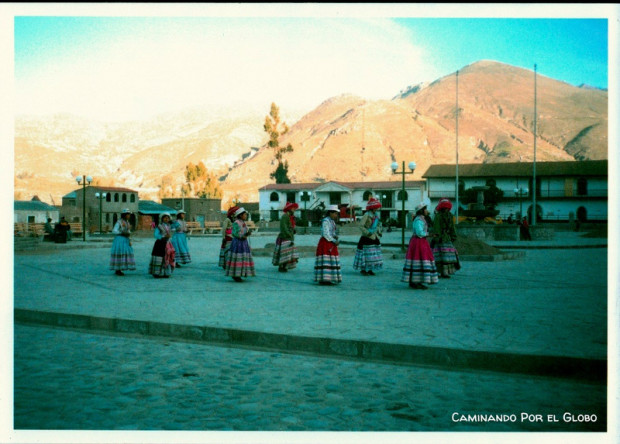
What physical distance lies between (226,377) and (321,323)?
6.38 ft

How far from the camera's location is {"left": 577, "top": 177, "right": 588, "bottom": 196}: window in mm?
56822

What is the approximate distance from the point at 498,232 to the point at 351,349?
22632mm

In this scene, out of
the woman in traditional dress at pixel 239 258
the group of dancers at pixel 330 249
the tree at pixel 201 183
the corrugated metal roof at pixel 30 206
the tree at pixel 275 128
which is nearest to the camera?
the group of dancers at pixel 330 249

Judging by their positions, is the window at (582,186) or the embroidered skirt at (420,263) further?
the window at (582,186)

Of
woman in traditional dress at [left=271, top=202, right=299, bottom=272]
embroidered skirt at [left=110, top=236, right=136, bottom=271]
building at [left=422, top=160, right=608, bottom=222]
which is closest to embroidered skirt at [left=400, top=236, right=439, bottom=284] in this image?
woman in traditional dress at [left=271, top=202, right=299, bottom=272]

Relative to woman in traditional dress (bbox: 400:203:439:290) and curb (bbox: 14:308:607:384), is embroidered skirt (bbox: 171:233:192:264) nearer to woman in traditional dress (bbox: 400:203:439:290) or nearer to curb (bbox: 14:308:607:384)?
woman in traditional dress (bbox: 400:203:439:290)

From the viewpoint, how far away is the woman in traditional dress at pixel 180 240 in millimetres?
14414

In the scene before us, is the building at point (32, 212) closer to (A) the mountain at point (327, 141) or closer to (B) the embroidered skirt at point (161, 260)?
(B) the embroidered skirt at point (161, 260)

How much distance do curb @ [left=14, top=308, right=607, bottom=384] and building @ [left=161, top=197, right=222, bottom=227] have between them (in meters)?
58.5

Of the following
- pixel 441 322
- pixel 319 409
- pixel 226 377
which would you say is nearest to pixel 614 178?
pixel 441 322

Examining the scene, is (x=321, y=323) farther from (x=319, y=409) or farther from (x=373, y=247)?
(x=373, y=247)

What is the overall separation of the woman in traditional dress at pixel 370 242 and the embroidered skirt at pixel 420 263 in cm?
169

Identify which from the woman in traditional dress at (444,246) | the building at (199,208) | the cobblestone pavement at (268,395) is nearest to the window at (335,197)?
the building at (199,208)

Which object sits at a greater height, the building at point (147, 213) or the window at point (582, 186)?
the window at point (582, 186)
